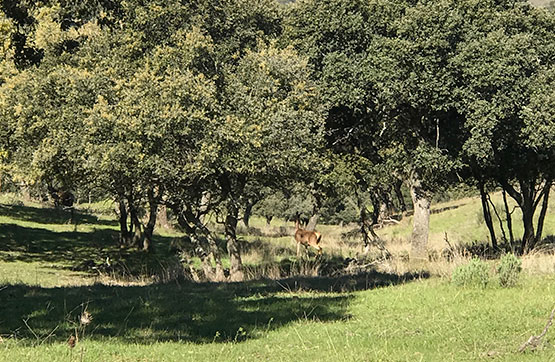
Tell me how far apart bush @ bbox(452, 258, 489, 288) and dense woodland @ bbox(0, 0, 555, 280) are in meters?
9.75

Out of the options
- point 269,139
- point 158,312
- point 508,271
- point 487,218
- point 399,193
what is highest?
point 269,139

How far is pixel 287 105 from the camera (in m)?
25.2

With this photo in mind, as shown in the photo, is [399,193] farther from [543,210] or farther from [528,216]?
[543,210]

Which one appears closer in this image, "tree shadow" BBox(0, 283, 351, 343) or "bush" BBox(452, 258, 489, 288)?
"tree shadow" BBox(0, 283, 351, 343)

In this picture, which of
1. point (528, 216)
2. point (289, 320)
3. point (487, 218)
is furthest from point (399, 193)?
point (289, 320)

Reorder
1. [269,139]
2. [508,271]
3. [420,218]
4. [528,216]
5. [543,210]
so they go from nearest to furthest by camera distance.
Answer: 1. [508,271]
2. [269,139]
3. [543,210]
4. [528,216]
5. [420,218]

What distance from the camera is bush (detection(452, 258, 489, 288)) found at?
14.3m

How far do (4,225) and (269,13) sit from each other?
21576 mm

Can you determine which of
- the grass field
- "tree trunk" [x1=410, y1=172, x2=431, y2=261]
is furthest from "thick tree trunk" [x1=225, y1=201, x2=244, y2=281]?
"tree trunk" [x1=410, y1=172, x2=431, y2=261]

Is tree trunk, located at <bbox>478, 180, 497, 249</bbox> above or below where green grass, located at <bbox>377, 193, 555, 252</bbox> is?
above

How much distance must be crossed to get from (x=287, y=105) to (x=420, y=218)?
29.4 ft

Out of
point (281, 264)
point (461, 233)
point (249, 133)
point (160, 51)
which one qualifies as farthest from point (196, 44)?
point (461, 233)

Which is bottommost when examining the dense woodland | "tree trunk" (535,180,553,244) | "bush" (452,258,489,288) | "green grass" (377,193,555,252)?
"green grass" (377,193,555,252)

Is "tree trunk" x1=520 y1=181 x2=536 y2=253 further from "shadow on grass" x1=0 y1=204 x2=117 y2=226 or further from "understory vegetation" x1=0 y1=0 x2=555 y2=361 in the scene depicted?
"shadow on grass" x1=0 y1=204 x2=117 y2=226
